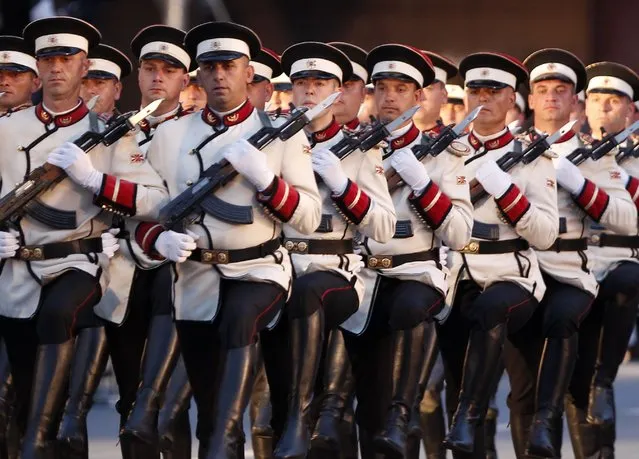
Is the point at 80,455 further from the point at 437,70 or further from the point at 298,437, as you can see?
the point at 437,70

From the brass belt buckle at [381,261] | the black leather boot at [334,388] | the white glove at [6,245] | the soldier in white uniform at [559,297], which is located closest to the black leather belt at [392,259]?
the brass belt buckle at [381,261]

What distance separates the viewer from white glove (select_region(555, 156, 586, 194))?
12.6m

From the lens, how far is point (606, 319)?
1311cm

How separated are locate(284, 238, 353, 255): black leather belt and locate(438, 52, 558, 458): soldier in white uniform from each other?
0.85 meters

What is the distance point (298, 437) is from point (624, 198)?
299cm

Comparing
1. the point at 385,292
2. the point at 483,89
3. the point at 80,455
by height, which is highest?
the point at 483,89

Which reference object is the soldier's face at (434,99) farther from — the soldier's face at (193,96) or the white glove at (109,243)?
the white glove at (109,243)

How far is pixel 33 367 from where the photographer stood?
35.9 ft

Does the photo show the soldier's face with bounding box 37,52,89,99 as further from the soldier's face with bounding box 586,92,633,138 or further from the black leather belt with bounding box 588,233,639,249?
the soldier's face with bounding box 586,92,633,138

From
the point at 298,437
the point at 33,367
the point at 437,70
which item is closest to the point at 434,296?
the point at 298,437

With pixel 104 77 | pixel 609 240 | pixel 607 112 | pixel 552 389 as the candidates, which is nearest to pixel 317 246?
pixel 552 389

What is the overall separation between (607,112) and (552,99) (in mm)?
877

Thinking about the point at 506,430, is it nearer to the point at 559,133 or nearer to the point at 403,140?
the point at 559,133

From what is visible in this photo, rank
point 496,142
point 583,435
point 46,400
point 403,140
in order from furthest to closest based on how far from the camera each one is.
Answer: point 583,435 → point 496,142 → point 403,140 → point 46,400
